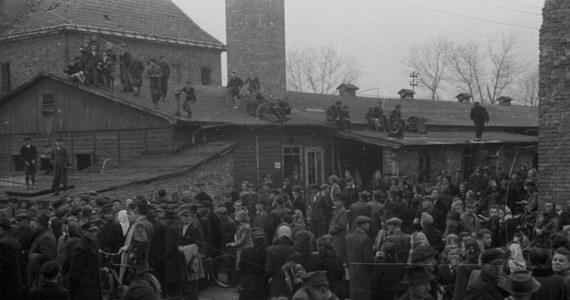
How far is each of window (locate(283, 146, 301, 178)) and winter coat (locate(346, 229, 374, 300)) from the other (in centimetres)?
1776

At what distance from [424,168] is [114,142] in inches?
509

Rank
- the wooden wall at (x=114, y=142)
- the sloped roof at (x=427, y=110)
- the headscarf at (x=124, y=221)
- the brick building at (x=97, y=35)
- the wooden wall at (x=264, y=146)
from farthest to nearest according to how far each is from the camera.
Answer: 1. the sloped roof at (x=427, y=110)
2. the brick building at (x=97, y=35)
3. the wooden wall at (x=264, y=146)
4. the wooden wall at (x=114, y=142)
5. the headscarf at (x=124, y=221)

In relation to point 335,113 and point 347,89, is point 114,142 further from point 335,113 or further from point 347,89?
point 347,89

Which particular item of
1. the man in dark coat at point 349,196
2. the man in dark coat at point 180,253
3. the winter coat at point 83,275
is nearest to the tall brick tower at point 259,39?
the man in dark coat at point 349,196

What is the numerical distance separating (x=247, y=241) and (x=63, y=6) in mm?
28241

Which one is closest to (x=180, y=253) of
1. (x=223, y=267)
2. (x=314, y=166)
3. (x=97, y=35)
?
(x=223, y=267)

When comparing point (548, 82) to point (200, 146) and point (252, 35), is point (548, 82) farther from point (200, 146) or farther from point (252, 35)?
point (252, 35)

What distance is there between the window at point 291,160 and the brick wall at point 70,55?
9.48 meters

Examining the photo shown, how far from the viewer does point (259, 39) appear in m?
35.6

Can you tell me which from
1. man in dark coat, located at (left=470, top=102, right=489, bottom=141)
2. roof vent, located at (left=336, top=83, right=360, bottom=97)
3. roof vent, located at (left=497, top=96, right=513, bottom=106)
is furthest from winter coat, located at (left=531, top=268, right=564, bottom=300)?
roof vent, located at (left=497, top=96, right=513, bottom=106)

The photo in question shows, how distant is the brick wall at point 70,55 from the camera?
1384 inches

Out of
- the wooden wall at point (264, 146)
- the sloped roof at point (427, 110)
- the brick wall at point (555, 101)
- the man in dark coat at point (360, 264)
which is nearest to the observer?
the man in dark coat at point (360, 264)

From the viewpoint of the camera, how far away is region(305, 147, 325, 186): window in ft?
94.3

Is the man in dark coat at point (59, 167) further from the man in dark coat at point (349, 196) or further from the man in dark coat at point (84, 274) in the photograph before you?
the man in dark coat at point (84, 274)
